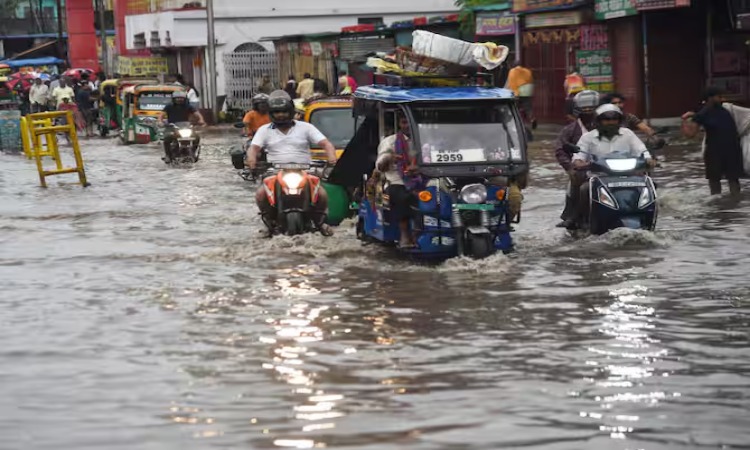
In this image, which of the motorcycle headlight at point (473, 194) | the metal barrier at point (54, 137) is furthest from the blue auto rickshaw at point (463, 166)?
the metal barrier at point (54, 137)

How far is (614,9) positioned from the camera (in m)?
33.6

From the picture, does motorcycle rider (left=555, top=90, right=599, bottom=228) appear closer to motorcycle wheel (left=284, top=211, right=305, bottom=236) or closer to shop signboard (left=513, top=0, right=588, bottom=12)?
motorcycle wheel (left=284, top=211, right=305, bottom=236)

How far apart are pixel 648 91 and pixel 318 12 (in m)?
26.5

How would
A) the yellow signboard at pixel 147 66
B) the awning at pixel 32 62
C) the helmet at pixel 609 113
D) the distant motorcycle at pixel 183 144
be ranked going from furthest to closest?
the awning at pixel 32 62 < the yellow signboard at pixel 147 66 < the distant motorcycle at pixel 183 144 < the helmet at pixel 609 113

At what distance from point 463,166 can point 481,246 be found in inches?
28.6

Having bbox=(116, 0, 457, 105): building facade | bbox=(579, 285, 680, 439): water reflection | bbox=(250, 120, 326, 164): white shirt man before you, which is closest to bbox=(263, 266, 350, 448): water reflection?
bbox=(579, 285, 680, 439): water reflection

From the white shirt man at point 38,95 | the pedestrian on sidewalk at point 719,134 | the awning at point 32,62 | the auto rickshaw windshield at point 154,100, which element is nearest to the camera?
the pedestrian on sidewalk at point 719,134

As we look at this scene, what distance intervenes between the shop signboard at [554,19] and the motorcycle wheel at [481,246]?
2354cm

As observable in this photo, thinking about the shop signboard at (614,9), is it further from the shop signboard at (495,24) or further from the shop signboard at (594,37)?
the shop signboard at (495,24)

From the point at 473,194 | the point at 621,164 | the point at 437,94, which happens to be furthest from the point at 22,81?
the point at 473,194

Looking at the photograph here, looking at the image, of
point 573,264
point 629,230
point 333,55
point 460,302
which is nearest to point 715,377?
point 460,302

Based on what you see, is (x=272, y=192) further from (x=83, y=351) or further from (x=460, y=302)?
(x=83, y=351)

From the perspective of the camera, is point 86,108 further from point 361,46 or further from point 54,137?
point 54,137

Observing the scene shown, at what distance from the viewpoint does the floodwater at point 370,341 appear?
7516 millimetres
